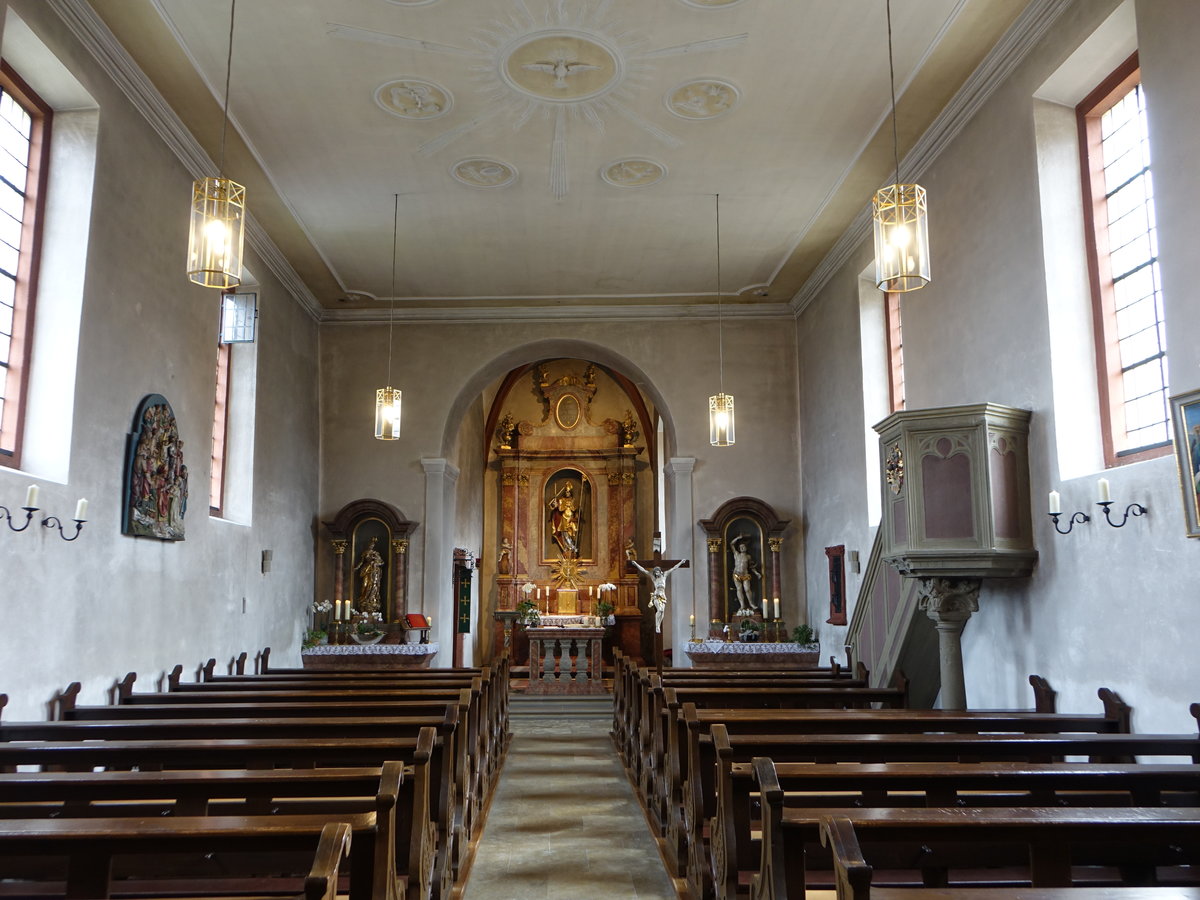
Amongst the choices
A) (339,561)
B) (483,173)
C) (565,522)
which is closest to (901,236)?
(483,173)

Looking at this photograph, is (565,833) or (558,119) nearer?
(565,833)

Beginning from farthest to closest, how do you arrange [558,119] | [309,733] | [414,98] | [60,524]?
[558,119] → [414,98] → [60,524] → [309,733]

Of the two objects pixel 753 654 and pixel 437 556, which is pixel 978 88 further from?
pixel 437 556

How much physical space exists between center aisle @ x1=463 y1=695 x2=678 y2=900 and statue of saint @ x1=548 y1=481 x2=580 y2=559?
9.60 meters

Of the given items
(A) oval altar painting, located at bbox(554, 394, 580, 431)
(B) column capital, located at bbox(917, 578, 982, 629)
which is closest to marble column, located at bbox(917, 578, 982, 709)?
(B) column capital, located at bbox(917, 578, 982, 629)

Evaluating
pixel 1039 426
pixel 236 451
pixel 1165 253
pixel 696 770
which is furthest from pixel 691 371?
pixel 696 770

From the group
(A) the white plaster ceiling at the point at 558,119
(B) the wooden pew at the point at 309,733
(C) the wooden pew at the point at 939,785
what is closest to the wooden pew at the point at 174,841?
(C) the wooden pew at the point at 939,785

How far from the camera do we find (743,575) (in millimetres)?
12711

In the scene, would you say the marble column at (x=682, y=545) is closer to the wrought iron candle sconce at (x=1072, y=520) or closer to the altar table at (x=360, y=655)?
the altar table at (x=360, y=655)

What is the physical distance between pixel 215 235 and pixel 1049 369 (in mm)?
5335

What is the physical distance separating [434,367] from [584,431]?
706 centimetres

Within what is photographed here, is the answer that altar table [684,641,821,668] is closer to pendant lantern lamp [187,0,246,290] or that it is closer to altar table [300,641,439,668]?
altar table [300,641,439,668]

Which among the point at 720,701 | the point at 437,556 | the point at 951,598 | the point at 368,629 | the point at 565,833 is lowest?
the point at 565,833

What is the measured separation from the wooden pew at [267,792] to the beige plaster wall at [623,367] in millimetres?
8924
